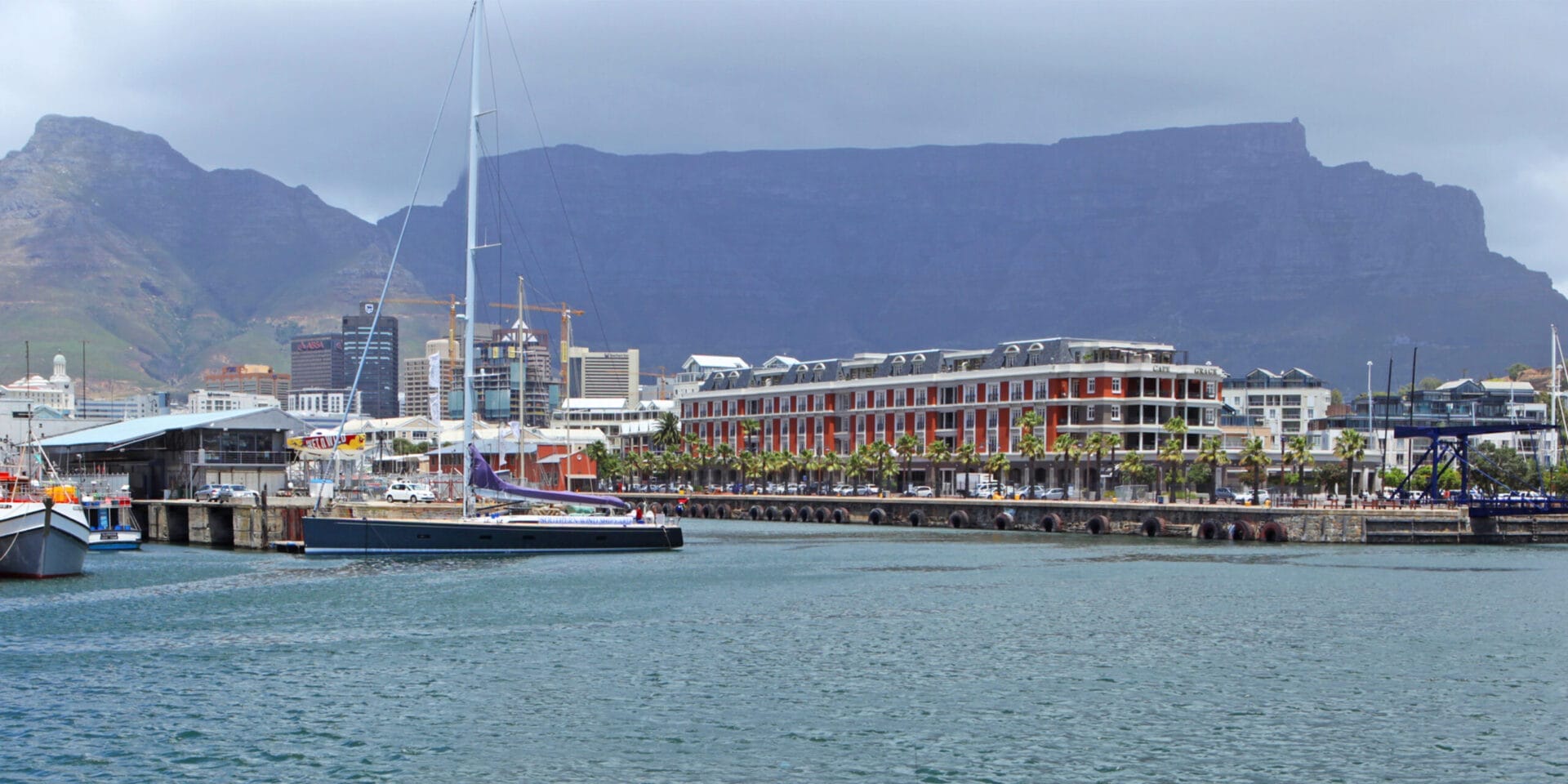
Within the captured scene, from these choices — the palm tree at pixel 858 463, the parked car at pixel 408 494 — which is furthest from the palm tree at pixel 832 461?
the parked car at pixel 408 494

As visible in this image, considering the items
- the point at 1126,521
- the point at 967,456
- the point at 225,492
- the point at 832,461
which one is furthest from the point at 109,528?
the point at 832,461

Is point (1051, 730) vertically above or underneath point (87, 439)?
underneath

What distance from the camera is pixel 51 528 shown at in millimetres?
77062

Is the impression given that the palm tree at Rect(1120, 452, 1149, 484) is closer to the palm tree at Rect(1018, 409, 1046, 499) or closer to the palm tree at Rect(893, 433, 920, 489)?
the palm tree at Rect(1018, 409, 1046, 499)

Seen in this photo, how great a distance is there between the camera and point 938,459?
597 feet

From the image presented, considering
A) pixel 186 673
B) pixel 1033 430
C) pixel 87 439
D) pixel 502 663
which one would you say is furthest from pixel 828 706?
pixel 1033 430

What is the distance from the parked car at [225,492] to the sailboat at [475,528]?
23910 mm

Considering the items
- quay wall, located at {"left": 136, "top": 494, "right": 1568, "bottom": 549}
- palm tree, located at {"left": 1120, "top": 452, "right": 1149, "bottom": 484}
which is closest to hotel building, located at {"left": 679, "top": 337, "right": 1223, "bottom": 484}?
palm tree, located at {"left": 1120, "top": 452, "right": 1149, "bottom": 484}

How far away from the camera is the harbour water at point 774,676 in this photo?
127 feet

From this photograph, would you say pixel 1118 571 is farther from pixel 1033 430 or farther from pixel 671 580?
pixel 1033 430

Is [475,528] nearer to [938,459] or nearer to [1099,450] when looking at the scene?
[1099,450]

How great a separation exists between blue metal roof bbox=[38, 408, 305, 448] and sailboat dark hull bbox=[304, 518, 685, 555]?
39.9 m

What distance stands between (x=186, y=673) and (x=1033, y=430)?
136 m

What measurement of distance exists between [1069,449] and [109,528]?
95329 mm
